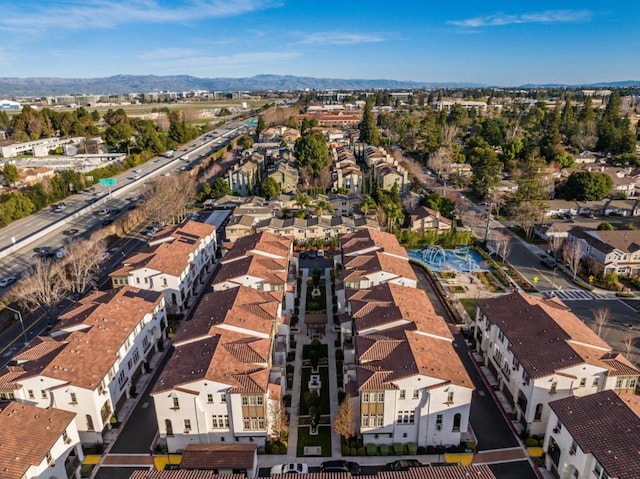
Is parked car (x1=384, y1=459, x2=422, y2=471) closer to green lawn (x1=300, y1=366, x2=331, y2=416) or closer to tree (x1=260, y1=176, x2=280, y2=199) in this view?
green lawn (x1=300, y1=366, x2=331, y2=416)

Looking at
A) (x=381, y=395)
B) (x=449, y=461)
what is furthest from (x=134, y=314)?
(x=449, y=461)

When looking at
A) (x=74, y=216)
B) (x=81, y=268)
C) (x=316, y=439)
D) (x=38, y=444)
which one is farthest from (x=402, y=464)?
(x=74, y=216)

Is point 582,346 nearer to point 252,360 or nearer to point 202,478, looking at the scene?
point 252,360

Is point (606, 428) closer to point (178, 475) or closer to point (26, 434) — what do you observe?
point (178, 475)

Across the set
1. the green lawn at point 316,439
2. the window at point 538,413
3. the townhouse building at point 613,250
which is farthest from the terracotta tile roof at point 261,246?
the townhouse building at point 613,250

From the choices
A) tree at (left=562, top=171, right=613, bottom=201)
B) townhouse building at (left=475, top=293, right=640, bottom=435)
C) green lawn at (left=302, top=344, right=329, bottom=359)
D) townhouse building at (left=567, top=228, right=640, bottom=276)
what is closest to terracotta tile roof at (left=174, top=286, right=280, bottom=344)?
green lawn at (left=302, top=344, right=329, bottom=359)

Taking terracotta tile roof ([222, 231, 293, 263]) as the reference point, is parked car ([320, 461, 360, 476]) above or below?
below
